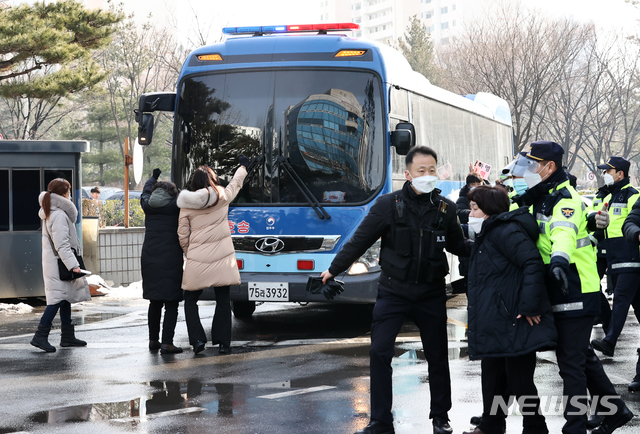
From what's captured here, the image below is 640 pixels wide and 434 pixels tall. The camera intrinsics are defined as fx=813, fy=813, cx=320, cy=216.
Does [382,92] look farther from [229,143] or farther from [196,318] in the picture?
[196,318]

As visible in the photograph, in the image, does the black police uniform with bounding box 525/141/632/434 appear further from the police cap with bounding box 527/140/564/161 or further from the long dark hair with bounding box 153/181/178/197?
the long dark hair with bounding box 153/181/178/197

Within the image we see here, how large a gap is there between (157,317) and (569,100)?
110ft

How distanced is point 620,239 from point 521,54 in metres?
25.8

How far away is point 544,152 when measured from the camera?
4.75 metres

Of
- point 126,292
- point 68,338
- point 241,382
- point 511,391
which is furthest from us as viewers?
point 126,292

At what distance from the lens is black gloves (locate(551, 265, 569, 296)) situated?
14.3ft

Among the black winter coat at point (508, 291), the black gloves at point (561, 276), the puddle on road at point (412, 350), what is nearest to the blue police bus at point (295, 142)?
the puddle on road at point (412, 350)

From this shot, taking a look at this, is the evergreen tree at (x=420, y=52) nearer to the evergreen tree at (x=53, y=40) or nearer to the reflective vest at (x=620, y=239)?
the evergreen tree at (x=53, y=40)

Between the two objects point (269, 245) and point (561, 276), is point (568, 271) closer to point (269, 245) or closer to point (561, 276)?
point (561, 276)

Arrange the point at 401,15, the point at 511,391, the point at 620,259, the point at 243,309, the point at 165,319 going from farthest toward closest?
the point at 401,15 → the point at 243,309 → the point at 165,319 → the point at 620,259 → the point at 511,391

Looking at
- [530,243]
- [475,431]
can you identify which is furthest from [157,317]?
[530,243]

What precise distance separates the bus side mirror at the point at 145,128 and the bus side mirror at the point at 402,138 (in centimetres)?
296

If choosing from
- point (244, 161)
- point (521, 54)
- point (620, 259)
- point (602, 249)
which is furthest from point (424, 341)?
point (521, 54)

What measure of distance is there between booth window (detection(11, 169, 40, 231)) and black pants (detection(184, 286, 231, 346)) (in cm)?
472
